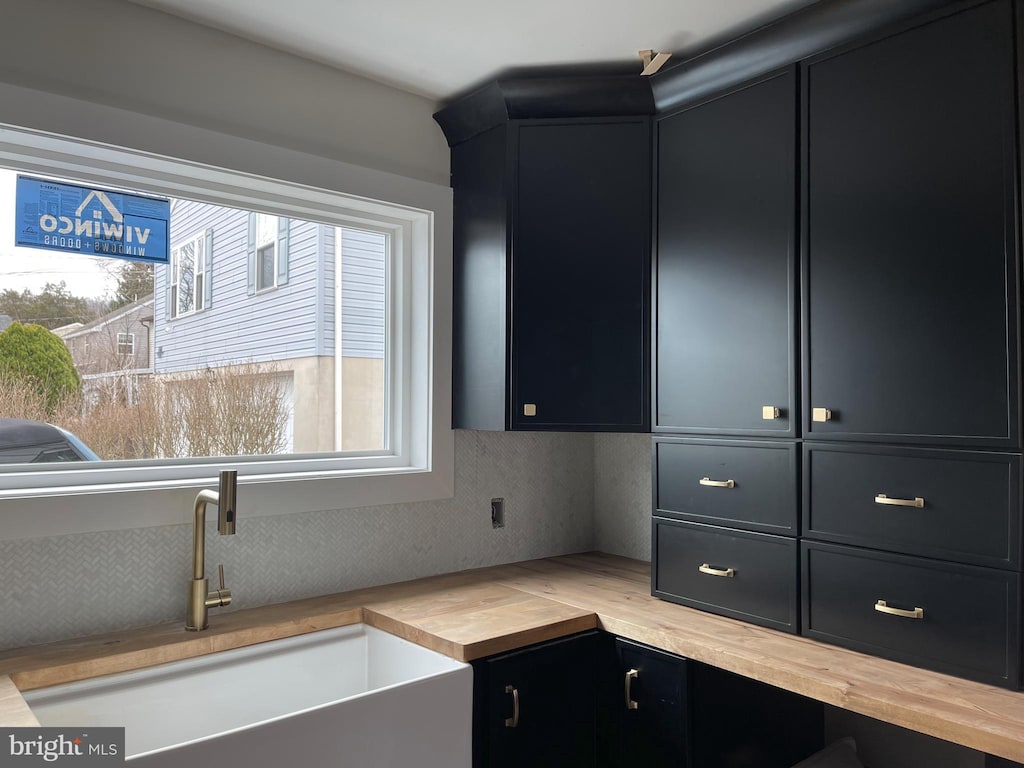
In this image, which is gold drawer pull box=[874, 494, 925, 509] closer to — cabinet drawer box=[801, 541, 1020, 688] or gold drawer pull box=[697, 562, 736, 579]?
cabinet drawer box=[801, 541, 1020, 688]

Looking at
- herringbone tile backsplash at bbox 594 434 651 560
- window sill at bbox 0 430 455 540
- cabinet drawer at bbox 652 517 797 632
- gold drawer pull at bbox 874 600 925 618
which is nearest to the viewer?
gold drawer pull at bbox 874 600 925 618

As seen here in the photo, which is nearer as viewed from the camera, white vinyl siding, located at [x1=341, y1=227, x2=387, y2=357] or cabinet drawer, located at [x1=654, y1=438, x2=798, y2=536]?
cabinet drawer, located at [x1=654, y1=438, x2=798, y2=536]

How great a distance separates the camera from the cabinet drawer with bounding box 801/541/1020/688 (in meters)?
1.42

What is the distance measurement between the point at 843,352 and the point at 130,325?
5.67 ft

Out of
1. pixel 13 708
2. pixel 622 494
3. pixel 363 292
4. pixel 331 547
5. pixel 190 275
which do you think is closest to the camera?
pixel 13 708

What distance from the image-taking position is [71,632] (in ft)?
5.61

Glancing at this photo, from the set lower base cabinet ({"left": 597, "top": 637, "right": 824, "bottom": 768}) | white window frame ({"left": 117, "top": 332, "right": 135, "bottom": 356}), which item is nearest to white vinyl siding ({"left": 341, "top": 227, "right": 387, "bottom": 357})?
white window frame ({"left": 117, "top": 332, "right": 135, "bottom": 356})

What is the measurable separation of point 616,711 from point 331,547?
0.89 m

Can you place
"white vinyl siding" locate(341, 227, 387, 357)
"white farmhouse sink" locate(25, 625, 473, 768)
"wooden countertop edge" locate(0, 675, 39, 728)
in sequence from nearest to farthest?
1. "wooden countertop edge" locate(0, 675, 39, 728)
2. "white farmhouse sink" locate(25, 625, 473, 768)
3. "white vinyl siding" locate(341, 227, 387, 357)

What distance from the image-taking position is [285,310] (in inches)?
85.8

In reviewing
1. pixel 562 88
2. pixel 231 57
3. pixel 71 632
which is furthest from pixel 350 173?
pixel 71 632

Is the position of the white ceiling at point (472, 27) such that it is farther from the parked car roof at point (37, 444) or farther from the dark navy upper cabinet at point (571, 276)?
the parked car roof at point (37, 444)

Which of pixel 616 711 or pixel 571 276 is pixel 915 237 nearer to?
pixel 571 276

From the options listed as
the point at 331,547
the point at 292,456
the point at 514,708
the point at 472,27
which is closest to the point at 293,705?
the point at 331,547
